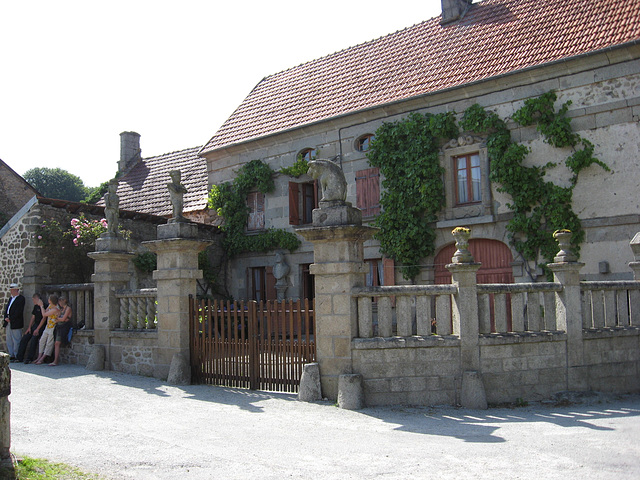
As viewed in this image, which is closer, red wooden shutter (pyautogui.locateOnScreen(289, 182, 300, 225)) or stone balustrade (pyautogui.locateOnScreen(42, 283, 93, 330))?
stone balustrade (pyautogui.locateOnScreen(42, 283, 93, 330))

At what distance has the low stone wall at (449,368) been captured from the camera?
26.3ft

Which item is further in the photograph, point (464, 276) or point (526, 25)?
point (526, 25)

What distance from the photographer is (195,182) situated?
21.2m

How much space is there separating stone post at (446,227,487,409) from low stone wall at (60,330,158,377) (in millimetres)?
5204

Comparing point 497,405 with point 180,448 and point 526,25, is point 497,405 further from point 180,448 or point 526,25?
point 526,25

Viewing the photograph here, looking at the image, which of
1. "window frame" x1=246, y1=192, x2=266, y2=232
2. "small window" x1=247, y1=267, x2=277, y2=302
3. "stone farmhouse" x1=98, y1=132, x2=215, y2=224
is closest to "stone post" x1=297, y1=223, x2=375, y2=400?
"window frame" x1=246, y1=192, x2=266, y2=232

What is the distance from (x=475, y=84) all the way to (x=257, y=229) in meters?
7.84

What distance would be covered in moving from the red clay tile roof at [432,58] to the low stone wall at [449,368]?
7.75 meters

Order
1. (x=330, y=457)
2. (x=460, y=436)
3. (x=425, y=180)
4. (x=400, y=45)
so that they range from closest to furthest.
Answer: (x=330, y=457), (x=460, y=436), (x=425, y=180), (x=400, y=45)

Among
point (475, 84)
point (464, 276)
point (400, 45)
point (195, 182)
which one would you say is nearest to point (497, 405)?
point (464, 276)

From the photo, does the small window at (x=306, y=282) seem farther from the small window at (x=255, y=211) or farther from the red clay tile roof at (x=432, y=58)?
the red clay tile roof at (x=432, y=58)

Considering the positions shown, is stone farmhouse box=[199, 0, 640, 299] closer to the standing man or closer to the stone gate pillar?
the stone gate pillar

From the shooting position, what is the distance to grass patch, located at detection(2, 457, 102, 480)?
461 cm

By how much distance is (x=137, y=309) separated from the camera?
1128 centimetres
